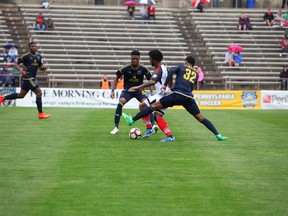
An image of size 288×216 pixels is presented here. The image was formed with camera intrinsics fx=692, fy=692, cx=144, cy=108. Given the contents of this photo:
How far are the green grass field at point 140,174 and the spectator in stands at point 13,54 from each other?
20.4 metres

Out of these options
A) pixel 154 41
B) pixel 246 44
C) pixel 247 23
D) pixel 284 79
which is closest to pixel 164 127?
pixel 284 79

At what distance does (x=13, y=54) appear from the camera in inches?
1457

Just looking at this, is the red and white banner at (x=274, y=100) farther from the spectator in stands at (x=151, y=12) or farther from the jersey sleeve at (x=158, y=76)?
the jersey sleeve at (x=158, y=76)

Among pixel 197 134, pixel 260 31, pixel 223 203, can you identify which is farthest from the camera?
pixel 260 31

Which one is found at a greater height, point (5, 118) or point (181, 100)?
point (181, 100)

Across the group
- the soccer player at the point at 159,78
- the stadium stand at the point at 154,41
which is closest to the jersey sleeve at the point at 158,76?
the soccer player at the point at 159,78

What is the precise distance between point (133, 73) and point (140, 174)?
6867mm

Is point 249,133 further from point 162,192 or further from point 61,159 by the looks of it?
point 162,192

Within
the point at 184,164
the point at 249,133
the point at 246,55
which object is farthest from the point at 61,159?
the point at 246,55

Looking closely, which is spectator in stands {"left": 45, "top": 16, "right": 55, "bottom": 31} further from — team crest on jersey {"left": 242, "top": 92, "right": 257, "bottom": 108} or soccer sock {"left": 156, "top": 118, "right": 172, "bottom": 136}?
soccer sock {"left": 156, "top": 118, "right": 172, "bottom": 136}

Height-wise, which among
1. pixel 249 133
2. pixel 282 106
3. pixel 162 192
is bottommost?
pixel 282 106

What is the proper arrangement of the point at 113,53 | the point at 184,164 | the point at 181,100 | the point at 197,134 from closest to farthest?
the point at 184,164 → the point at 181,100 → the point at 197,134 → the point at 113,53

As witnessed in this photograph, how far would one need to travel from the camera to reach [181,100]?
14828mm

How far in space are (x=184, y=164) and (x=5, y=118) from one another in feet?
37.4
